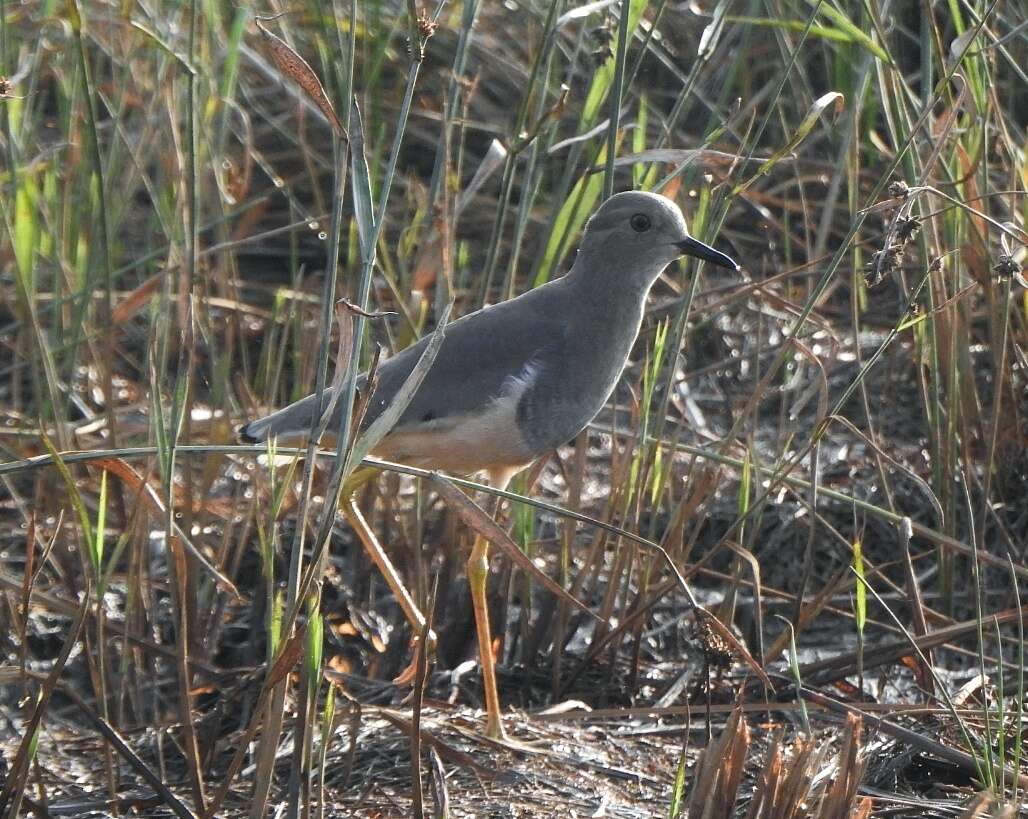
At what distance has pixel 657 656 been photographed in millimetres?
3912

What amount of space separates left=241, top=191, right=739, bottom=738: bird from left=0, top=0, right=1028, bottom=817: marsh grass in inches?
3.8

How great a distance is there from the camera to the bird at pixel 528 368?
11.2ft

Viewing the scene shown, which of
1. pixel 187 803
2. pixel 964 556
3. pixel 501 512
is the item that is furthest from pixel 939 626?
pixel 187 803

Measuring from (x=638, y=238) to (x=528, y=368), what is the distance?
412 millimetres

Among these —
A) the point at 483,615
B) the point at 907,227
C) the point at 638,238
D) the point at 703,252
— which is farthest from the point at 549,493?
the point at 907,227

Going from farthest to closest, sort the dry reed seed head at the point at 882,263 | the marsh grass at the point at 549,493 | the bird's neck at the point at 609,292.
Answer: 1. the bird's neck at the point at 609,292
2. the marsh grass at the point at 549,493
3. the dry reed seed head at the point at 882,263

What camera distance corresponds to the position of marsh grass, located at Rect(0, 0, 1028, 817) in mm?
2541

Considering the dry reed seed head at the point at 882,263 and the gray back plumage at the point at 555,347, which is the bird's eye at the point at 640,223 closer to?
the gray back plumage at the point at 555,347

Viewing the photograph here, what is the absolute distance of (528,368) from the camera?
346 cm

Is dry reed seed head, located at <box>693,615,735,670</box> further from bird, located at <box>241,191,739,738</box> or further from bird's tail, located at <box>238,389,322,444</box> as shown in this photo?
bird's tail, located at <box>238,389,322,444</box>

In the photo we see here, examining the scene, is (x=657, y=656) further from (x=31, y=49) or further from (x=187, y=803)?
(x=31, y=49)

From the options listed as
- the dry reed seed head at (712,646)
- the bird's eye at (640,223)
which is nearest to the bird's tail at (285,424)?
the bird's eye at (640,223)

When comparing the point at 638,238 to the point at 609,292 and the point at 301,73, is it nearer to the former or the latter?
the point at 609,292

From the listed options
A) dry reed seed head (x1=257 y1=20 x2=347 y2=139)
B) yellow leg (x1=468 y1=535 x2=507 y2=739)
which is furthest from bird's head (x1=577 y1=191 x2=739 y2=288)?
dry reed seed head (x1=257 y1=20 x2=347 y2=139)
